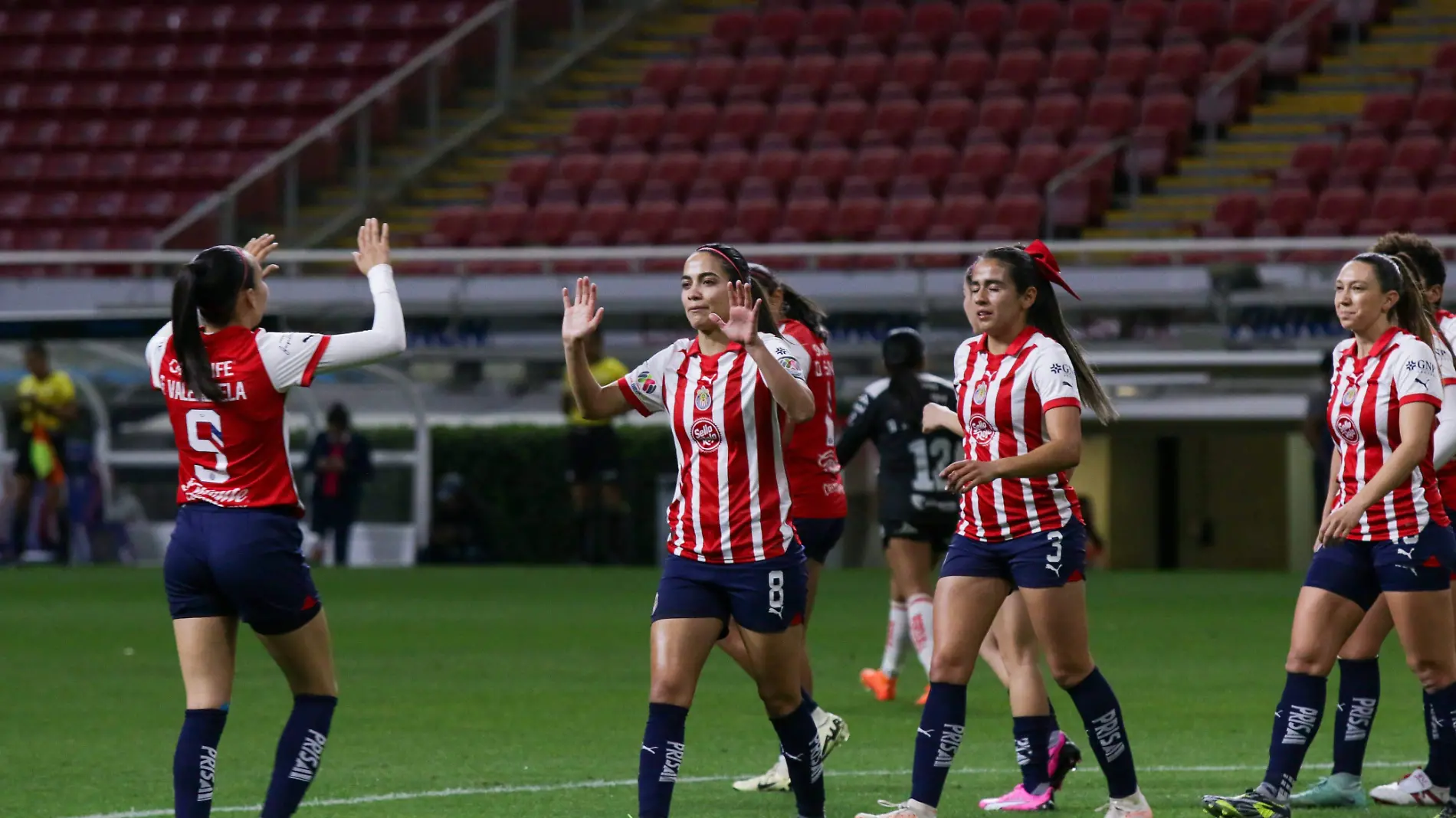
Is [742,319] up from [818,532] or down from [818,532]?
up

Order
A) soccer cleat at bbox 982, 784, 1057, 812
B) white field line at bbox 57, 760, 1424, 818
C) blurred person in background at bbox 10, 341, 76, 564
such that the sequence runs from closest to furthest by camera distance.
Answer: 1. soccer cleat at bbox 982, 784, 1057, 812
2. white field line at bbox 57, 760, 1424, 818
3. blurred person in background at bbox 10, 341, 76, 564

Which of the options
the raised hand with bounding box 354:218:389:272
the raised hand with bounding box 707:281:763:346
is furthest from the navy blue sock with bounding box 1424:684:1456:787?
the raised hand with bounding box 354:218:389:272

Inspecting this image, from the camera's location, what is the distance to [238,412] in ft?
19.7

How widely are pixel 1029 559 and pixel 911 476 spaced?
3.99 meters

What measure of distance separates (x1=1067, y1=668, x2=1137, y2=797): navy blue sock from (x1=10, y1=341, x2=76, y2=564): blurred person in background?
15.5 metres

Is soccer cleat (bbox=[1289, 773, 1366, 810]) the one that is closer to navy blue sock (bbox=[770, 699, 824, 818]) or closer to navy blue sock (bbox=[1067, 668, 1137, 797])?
navy blue sock (bbox=[1067, 668, 1137, 797])

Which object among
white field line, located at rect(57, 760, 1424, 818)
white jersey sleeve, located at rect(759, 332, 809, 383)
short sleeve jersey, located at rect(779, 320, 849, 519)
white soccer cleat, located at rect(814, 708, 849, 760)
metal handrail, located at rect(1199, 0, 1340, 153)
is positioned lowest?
white field line, located at rect(57, 760, 1424, 818)

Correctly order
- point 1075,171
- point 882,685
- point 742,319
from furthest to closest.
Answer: point 1075,171 → point 882,685 → point 742,319

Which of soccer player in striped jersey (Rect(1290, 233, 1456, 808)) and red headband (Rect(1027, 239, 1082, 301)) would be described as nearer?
red headband (Rect(1027, 239, 1082, 301))

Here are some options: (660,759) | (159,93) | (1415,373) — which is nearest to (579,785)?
(660,759)

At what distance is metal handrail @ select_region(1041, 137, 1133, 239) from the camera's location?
23281 mm

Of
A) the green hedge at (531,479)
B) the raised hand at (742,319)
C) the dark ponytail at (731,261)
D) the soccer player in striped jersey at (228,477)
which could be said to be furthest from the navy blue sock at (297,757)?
the green hedge at (531,479)

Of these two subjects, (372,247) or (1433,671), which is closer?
(372,247)

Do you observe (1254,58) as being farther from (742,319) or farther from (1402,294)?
(742,319)
